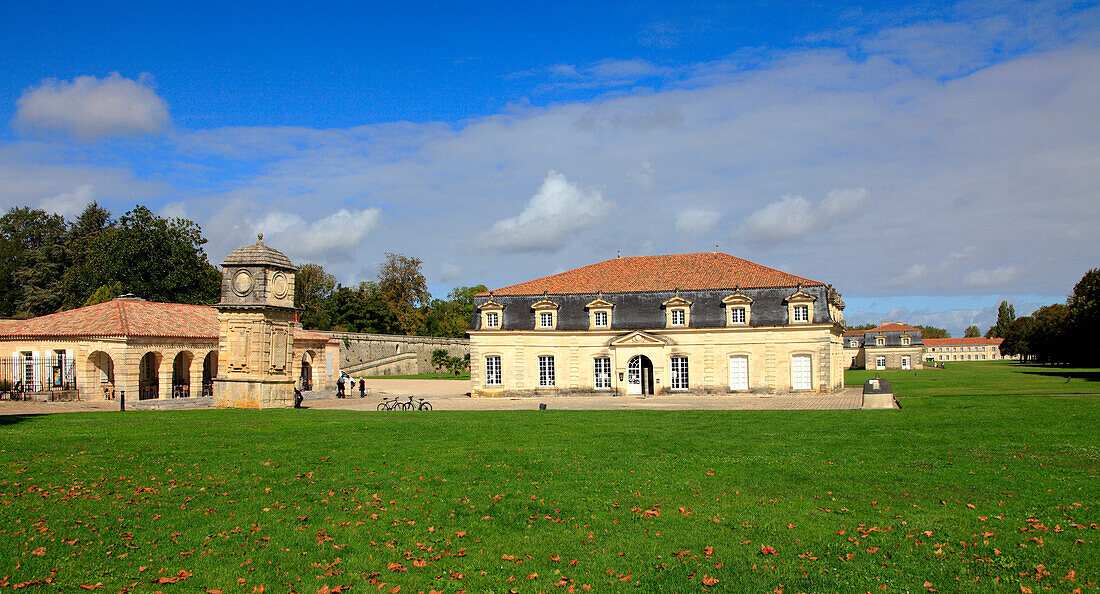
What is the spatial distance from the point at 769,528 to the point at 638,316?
3209 centimetres

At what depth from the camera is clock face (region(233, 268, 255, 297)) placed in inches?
988

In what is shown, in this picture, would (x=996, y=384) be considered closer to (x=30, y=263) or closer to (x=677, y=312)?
(x=677, y=312)

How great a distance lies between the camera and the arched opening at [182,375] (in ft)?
117

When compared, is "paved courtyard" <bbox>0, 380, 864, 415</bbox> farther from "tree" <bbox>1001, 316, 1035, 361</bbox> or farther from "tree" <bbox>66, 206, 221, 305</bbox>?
"tree" <bbox>1001, 316, 1035, 361</bbox>

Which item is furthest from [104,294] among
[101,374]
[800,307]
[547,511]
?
[547,511]

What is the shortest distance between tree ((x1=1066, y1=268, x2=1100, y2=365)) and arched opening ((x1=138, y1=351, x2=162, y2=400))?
225 feet

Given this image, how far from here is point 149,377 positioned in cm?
3822

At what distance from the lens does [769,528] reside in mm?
8859

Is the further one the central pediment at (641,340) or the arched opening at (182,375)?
the central pediment at (641,340)

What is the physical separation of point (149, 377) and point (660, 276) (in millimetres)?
29231

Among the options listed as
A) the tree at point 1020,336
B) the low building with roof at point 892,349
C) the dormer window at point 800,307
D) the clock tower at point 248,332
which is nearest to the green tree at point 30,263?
the clock tower at point 248,332

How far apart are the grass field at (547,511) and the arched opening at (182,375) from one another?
20684 mm

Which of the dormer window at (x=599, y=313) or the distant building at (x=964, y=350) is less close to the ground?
the dormer window at (x=599, y=313)

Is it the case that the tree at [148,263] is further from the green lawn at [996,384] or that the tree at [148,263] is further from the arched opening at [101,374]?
the green lawn at [996,384]
